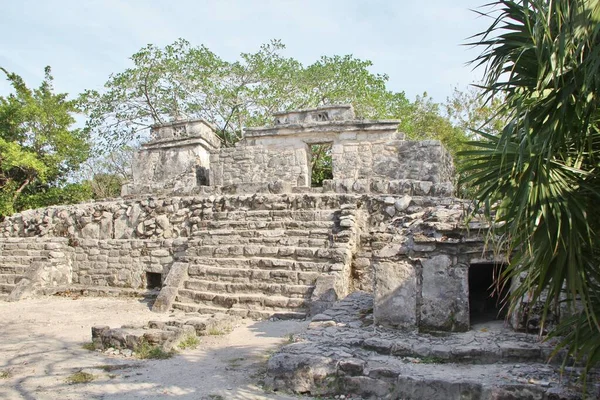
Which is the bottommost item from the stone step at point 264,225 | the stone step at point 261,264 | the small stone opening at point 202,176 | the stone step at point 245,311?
the stone step at point 245,311

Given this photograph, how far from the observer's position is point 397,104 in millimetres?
19109

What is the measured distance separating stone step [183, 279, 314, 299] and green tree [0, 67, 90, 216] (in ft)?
34.0

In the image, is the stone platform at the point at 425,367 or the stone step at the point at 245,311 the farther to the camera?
the stone step at the point at 245,311

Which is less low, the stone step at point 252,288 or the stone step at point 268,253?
the stone step at point 268,253

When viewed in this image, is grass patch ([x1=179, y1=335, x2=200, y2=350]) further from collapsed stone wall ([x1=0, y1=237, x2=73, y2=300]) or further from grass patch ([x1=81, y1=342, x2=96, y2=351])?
collapsed stone wall ([x1=0, y1=237, x2=73, y2=300])

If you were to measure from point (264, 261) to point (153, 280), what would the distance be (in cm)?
308

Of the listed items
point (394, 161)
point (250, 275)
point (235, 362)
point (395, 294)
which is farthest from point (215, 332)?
point (394, 161)

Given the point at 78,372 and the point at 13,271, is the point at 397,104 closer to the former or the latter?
the point at 13,271

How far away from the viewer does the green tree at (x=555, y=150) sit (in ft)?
8.60

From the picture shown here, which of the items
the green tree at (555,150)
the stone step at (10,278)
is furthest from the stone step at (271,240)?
the green tree at (555,150)

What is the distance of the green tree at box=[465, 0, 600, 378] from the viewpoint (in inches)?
103

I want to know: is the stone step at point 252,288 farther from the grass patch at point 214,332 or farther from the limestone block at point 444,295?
the limestone block at point 444,295

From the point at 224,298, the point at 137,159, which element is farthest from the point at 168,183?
the point at 224,298

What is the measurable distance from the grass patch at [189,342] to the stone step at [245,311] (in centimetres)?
148
